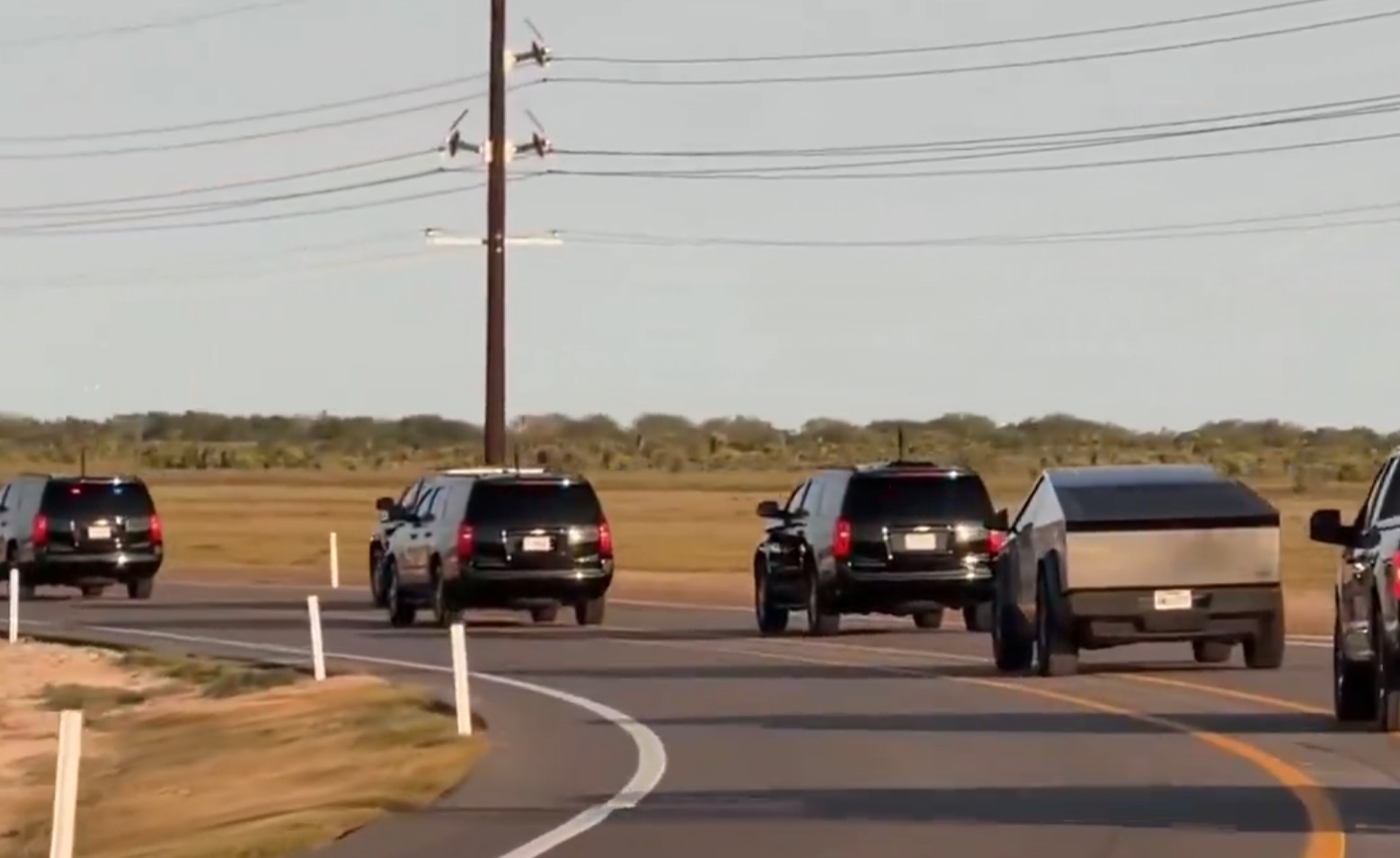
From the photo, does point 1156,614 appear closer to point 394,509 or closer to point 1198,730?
point 1198,730

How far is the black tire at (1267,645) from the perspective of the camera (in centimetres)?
3008

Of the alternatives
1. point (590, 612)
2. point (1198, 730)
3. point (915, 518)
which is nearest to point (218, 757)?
point (1198, 730)

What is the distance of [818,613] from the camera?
38.1m

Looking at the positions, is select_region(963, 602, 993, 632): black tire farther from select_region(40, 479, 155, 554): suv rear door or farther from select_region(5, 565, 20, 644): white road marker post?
select_region(40, 479, 155, 554): suv rear door

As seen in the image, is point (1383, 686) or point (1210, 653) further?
point (1210, 653)

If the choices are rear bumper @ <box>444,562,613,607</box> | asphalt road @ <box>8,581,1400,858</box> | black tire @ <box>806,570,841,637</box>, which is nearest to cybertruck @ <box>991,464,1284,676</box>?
asphalt road @ <box>8,581,1400,858</box>

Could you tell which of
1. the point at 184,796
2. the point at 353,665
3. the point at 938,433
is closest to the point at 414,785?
the point at 184,796

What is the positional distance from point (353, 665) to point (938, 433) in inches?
6299

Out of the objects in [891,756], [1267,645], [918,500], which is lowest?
[891,756]

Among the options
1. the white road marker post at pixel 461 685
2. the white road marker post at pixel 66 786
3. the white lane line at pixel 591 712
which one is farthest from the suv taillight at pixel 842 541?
the white road marker post at pixel 66 786

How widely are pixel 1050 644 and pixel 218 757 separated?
8.03 m

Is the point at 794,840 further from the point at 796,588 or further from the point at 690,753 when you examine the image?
the point at 796,588

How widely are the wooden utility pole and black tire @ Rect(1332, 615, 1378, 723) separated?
3254 cm

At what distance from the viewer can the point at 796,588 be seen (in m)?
38.8
